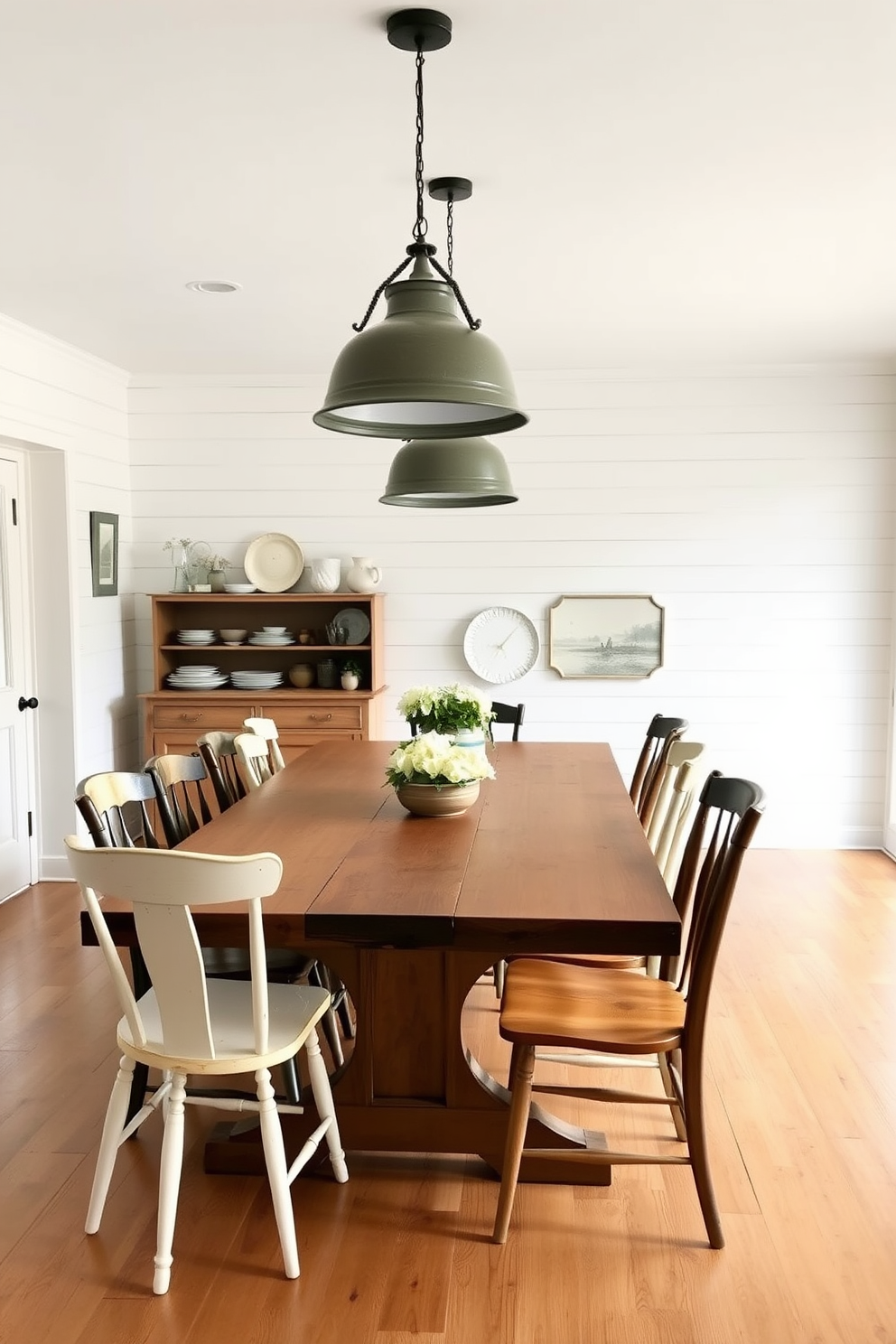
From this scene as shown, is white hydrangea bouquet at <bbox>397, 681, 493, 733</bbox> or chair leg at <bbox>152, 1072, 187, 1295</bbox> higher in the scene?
white hydrangea bouquet at <bbox>397, 681, 493, 733</bbox>

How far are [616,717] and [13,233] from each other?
3852 mm

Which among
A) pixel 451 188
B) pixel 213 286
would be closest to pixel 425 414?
pixel 451 188

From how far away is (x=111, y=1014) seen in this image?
3.81 m

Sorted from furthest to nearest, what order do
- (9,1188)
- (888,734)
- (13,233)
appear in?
(888,734) < (13,233) < (9,1188)

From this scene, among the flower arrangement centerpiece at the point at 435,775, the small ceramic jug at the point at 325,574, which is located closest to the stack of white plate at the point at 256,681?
the small ceramic jug at the point at 325,574

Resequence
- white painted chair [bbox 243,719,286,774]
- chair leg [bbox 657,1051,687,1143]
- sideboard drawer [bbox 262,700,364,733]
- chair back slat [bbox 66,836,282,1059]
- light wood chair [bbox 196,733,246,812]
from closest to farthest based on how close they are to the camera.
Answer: chair back slat [bbox 66,836,282,1059] < chair leg [bbox 657,1051,687,1143] < light wood chair [bbox 196,733,246,812] < white painted chair [bbox 243,719,286,774] < sideboard drawer [bbox 262,700,364,733]

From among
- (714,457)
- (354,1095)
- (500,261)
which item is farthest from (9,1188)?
(714,457)

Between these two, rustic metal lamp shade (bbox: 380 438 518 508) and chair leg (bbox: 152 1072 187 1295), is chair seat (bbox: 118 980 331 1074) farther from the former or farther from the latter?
rustic metal lamp shade (bbox: 380 438 518 508)

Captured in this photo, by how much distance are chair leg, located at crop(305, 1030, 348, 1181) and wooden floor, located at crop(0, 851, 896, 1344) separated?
6cm

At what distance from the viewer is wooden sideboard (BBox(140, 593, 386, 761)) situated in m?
5.83

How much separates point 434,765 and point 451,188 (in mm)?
1674

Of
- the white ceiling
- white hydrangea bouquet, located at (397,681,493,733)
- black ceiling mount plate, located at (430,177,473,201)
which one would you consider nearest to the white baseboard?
the white ceiling

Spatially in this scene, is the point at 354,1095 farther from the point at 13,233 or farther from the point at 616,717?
the point at 616,717

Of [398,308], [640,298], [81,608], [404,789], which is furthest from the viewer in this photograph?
[81,608]
